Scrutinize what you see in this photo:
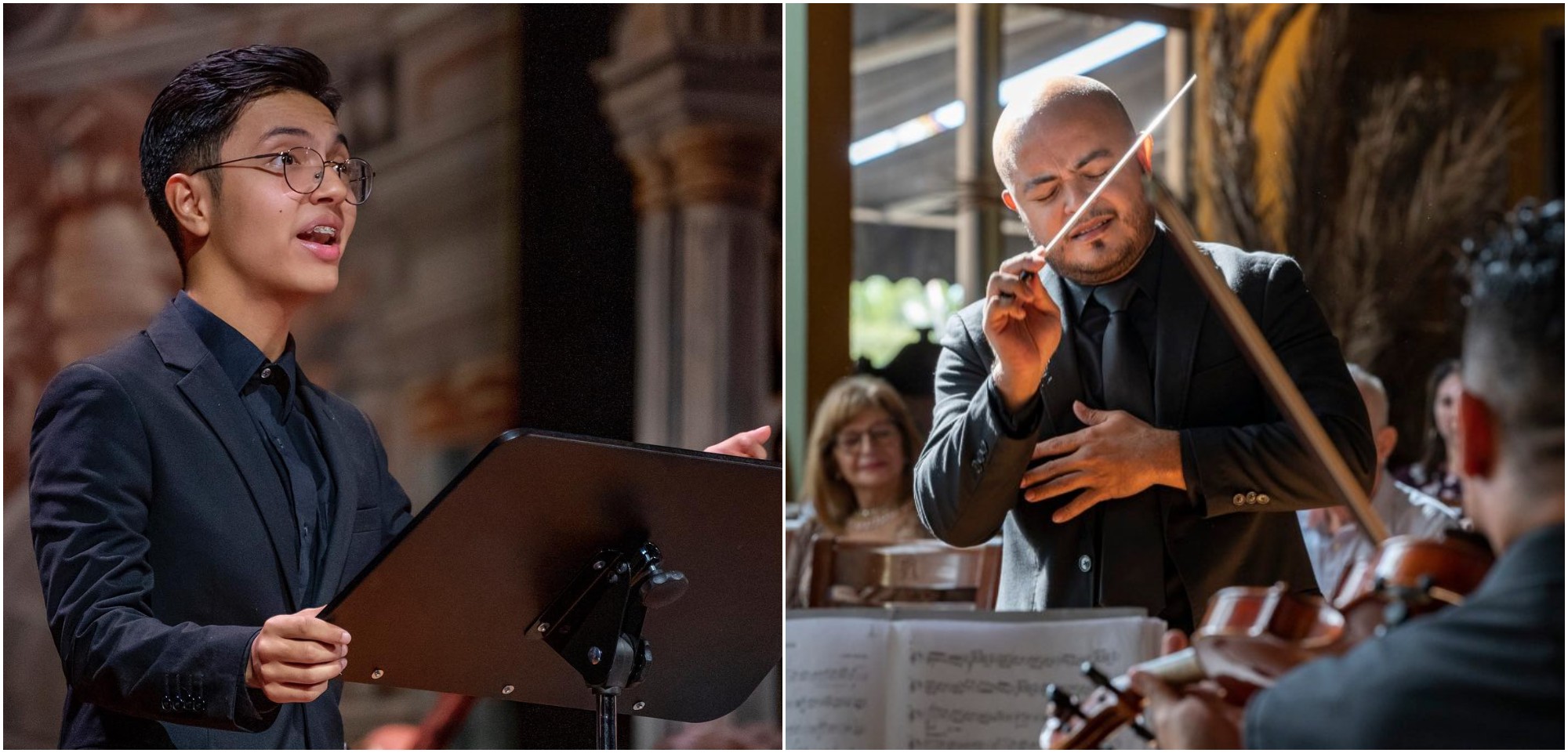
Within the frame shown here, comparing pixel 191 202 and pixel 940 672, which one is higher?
pixel 191 202

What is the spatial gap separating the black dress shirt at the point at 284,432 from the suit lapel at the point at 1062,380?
3.67 ft

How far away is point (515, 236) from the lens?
9.83ft

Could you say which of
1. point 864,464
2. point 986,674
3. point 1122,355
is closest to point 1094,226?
point 1122,355

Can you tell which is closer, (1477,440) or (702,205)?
(1477,440)

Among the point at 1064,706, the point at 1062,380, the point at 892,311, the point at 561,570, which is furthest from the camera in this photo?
the point at 892,311

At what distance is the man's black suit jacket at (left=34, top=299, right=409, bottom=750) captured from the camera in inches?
92.7

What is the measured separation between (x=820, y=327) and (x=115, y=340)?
1363mm

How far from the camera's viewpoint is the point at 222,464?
98.2 inches

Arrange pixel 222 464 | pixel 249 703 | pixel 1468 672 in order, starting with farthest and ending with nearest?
pixel 222 464
pixel 249 703
pixel 1468 672

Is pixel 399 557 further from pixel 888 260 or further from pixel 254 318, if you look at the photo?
pixel 888 260

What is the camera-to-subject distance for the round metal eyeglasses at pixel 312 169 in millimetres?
2645

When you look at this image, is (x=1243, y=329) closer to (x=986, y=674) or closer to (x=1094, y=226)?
(x=1094, y=226)

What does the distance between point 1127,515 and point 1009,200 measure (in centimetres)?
58

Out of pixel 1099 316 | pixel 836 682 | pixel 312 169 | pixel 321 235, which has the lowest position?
pixel 836 682
